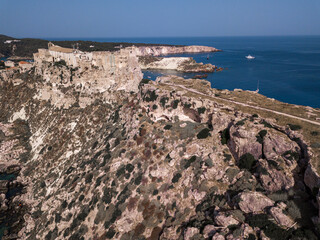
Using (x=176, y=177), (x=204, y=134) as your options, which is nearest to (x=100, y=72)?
(x=204, y=134)

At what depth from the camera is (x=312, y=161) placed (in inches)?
969

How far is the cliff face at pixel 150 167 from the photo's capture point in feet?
85.0

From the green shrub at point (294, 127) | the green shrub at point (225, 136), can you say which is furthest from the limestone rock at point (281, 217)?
the green shrub at point (225, 136)

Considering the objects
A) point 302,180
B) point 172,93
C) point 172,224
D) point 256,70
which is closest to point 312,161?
point 302,180

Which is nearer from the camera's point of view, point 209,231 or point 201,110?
point 209,231

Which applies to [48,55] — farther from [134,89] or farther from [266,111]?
[266,111]

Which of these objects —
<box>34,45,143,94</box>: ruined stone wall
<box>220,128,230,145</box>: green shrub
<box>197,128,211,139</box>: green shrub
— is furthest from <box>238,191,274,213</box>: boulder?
<box>34,45,143,94</box>: ruined stone wall

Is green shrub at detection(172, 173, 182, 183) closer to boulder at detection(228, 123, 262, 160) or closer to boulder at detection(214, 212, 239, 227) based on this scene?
boulder at detection(228, 123, 262, 160)

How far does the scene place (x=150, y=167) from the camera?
129 feet

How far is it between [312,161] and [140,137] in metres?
31.4

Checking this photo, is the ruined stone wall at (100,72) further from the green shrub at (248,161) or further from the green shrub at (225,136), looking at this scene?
the green shrub at (248,161)

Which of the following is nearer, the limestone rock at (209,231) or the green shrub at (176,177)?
the limestone rock at (209,231)

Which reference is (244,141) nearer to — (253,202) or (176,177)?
(253,202)

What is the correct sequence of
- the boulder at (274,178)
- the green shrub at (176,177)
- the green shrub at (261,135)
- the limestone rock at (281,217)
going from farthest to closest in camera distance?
the green shrub at (176,177) → the green shrub at (261,135) → the boulder at (274,178) → the limestone rock at (281,217)
